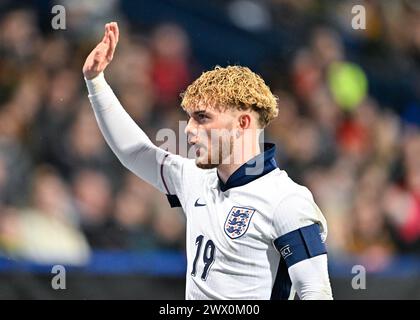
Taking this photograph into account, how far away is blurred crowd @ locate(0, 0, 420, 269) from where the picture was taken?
21.1 ft

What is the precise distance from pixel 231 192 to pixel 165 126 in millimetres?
3180

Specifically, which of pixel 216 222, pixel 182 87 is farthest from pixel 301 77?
pixel 216 222

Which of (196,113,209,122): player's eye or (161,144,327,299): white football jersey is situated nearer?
(161,144,327,299): white football jersey

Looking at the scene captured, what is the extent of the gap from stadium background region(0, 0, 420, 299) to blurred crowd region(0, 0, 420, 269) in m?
0.01

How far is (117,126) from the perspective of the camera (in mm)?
4211

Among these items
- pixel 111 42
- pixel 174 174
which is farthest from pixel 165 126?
pixel 111 42

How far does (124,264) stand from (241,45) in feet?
9.14

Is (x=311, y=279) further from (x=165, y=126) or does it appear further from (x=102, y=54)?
(x=165, y=126)

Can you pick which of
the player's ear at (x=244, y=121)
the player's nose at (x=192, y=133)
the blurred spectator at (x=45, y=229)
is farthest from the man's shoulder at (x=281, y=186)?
the blurred spectator at (x=45, y=229)


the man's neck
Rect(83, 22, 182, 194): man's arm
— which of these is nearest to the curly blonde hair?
the man's neck

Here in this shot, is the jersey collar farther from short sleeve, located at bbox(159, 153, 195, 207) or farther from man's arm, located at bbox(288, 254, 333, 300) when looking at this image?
man's arm, located at bbox(288, 254, 333, 300)

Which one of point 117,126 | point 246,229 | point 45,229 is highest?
point 45,229

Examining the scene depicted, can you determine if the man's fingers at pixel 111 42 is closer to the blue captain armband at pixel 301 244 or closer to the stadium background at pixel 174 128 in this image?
the blue captain armband at pixel 301 244

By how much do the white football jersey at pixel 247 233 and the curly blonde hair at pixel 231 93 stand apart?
190 millimetres
